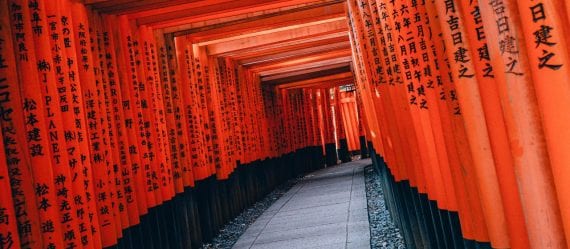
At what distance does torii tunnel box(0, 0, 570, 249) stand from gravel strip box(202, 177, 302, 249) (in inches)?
10.5

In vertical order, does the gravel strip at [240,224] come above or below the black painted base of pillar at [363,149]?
below

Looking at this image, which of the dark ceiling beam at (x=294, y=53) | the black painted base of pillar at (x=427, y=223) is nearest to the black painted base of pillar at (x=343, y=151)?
the dark ceiling beam at (x=294, y=53)

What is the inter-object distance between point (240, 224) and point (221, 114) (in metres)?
2.57

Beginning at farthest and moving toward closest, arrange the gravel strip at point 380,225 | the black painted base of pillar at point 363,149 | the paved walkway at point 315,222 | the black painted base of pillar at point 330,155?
the black painted base of pillar at point 363,149 → the black painted base of pillar at point 330,155 → the paved walkway at point 315,222 → the gravel strip at point 380,225

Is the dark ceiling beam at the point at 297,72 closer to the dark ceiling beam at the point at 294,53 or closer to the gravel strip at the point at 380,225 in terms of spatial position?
the dark ceiling beam at the point at 294,53

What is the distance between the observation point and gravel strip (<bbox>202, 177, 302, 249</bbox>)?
33.8ft

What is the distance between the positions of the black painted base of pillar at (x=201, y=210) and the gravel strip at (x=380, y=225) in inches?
122

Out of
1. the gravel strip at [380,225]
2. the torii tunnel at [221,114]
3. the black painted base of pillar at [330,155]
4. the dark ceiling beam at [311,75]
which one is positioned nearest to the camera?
the torii tunnel at [221,114]

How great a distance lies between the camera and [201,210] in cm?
1056

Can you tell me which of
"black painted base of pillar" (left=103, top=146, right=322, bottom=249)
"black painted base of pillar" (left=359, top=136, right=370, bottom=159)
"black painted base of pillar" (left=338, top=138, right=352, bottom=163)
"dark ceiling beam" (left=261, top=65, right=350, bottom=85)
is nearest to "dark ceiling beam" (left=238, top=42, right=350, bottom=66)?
"black painted base of pillar" (left=103, top=146, right=322, bottom=249)

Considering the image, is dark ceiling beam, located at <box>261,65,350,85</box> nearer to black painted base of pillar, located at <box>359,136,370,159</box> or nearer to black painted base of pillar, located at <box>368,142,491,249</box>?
black painted base of pillar, located at <box>359,136,370,159</box>

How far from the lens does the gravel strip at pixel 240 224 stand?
10297 millimetres

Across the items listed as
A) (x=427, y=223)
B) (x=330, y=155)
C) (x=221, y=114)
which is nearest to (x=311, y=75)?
(x=330, y=155)

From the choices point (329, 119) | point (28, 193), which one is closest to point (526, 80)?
point (28, 193)
